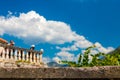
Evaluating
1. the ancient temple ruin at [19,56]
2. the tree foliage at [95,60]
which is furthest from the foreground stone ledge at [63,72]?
the ancient temple ruin at [19,56]

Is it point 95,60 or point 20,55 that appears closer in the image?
point 95,60

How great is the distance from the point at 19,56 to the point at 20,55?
447mm

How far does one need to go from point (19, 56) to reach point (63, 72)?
34445 millimetres

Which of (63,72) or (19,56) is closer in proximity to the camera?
(63,72)

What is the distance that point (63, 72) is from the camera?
5.26 metres

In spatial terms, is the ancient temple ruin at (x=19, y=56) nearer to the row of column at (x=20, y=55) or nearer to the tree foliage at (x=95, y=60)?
the row of column at (x=20, y=55)

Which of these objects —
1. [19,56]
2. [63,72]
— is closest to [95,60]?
[63,72]

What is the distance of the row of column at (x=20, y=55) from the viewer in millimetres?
37237

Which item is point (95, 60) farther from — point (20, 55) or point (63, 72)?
point (20, 55)

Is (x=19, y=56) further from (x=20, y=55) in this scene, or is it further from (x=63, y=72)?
(x=63, y=72)

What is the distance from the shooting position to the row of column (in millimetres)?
37237

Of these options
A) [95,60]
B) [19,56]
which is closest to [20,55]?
[19,56]

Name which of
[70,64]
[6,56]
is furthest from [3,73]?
[6,56]

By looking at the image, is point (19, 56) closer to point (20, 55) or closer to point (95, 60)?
point (20, 55)
